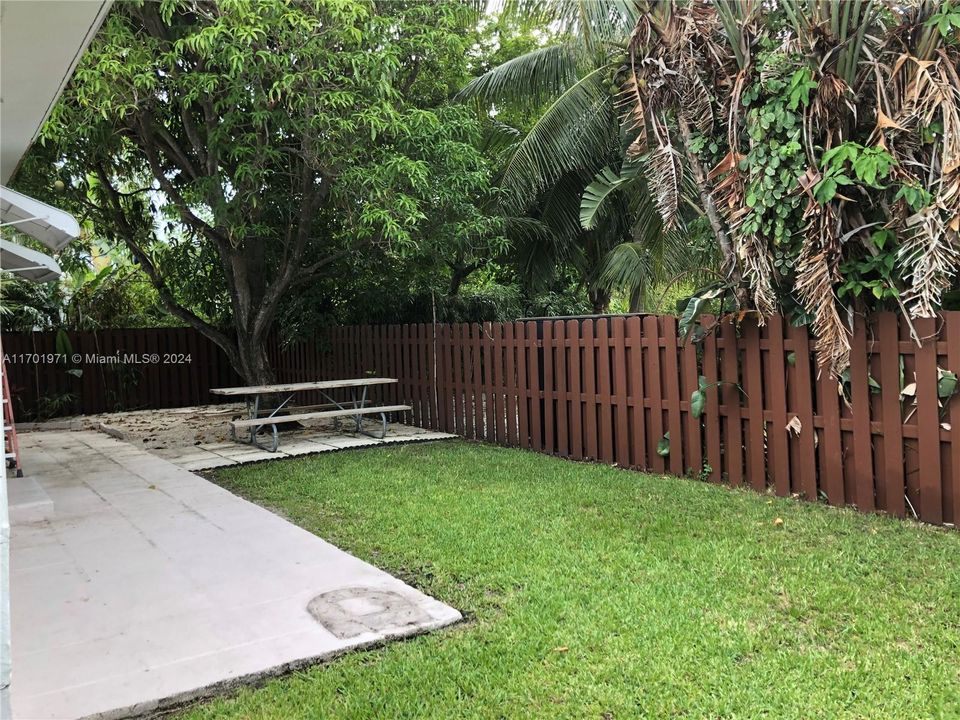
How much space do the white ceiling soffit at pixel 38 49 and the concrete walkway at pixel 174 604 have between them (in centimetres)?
343

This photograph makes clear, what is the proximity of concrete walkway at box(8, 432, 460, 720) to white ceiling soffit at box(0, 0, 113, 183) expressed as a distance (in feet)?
11.3

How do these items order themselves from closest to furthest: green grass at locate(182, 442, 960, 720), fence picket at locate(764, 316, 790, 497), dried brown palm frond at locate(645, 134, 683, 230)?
green grass at locate(182, 442, 960, 720), fence picket at locate(764, 316, 790, 497), dried brown palm frond at locate(645, 134, 683, 230)

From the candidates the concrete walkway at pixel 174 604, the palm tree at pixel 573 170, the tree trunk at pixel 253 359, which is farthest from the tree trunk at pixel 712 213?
the tree trunk at pixel 253 359

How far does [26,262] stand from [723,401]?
7.49 metres

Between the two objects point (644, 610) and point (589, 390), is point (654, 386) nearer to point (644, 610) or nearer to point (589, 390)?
point (589, 390)

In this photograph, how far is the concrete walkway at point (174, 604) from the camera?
320 centimetres

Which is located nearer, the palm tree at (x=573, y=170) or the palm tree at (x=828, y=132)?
the palm tree at (x=828, y=132)

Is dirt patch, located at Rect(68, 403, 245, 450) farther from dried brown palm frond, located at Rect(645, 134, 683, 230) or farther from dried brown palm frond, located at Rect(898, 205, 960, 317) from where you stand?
dried brown palm frond, located at Rect(898, 205, 960, 317)

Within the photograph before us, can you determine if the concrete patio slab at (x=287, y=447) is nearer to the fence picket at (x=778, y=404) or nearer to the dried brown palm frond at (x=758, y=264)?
the fence picket at (x=778, y=404)

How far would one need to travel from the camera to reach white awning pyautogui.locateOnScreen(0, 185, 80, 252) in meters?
5.94

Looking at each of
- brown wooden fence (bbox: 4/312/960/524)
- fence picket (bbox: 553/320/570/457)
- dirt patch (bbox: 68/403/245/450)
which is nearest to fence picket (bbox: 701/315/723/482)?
brown wooden fence (bbox: 4/312/960/524)

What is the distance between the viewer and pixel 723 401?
6.45 meters

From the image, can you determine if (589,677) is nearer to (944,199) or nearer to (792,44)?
(944,199)

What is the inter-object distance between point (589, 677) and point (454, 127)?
A: 7.42 m
